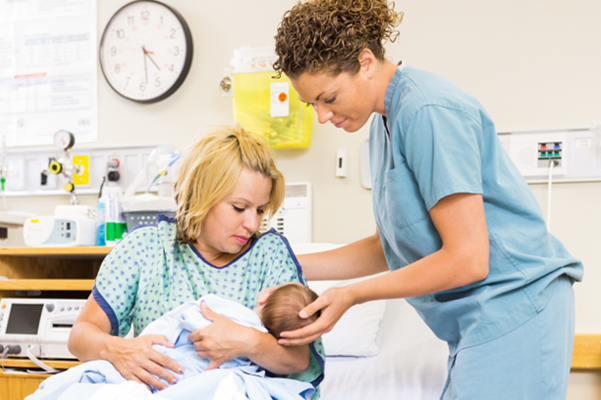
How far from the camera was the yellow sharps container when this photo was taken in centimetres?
219

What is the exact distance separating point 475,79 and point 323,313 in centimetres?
148

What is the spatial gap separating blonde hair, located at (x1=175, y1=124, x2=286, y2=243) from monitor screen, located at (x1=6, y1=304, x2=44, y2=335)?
42.1 inches

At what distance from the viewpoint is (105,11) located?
2.61 meters

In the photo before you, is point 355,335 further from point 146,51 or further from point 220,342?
point 146,51

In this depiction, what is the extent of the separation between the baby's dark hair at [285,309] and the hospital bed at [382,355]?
356mm

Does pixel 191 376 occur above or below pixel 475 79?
below

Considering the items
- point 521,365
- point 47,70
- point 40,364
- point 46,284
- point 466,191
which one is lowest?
point 40,364

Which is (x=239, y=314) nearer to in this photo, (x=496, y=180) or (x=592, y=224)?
(x=496, y=180)

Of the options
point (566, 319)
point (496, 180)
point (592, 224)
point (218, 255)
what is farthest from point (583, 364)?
point (218, 255)

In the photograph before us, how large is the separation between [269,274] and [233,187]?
216mm

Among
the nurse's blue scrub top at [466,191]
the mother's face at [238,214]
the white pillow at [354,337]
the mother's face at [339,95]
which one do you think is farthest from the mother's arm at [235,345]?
the white pillow at [354,337]

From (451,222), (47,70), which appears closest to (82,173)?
(47,70)

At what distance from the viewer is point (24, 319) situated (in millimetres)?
1987

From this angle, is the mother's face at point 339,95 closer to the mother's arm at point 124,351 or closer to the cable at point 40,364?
the mother's arm at point 124,351
